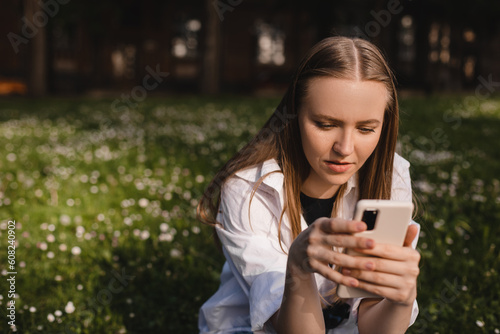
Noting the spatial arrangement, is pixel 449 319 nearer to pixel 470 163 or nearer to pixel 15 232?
pixel 15 232

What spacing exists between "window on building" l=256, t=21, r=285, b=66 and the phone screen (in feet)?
96.4

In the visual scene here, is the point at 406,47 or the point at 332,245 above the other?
the point at 332,245

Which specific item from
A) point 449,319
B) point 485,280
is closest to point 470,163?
point 485,280

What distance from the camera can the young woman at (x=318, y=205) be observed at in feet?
4.46

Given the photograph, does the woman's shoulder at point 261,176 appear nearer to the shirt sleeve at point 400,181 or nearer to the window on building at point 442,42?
the shirt sleeve at point 400,181

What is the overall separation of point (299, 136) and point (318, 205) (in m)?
0.34

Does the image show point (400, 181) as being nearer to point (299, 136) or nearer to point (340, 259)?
point (299, 136)

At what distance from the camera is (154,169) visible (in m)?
5.90

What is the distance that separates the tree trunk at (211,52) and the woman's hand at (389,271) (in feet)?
62.0

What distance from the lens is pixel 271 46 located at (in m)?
30.3

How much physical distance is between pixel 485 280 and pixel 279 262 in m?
2.04

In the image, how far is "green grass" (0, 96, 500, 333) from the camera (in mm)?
2975

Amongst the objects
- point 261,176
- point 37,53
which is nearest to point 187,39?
point 37,53

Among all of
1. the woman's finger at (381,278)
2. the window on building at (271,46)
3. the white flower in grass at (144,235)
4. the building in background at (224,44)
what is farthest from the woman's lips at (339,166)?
the window on building at (271,46)
